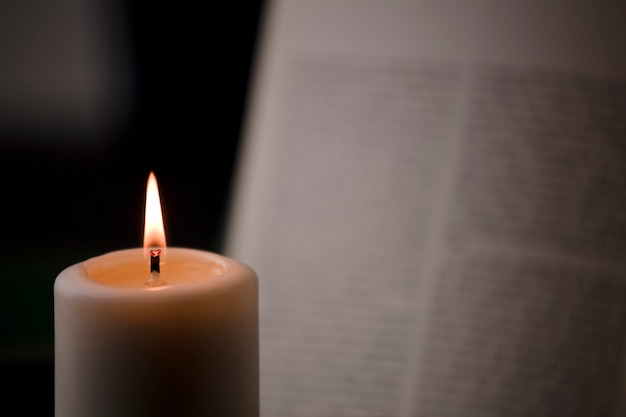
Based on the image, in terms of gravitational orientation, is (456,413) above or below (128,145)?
below

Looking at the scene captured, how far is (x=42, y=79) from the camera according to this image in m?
0.70

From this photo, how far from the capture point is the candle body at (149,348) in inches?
10.2

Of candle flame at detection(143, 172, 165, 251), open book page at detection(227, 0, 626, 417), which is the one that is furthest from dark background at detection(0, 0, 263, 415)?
candle flame at detection(143, 172, 165, 251)

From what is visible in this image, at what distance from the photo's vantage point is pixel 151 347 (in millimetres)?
258

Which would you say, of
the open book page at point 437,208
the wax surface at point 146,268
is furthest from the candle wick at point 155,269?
the open book page at point 437,208

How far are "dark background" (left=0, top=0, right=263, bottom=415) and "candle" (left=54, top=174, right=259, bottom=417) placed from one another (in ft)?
1.32

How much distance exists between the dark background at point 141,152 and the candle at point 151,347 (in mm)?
403

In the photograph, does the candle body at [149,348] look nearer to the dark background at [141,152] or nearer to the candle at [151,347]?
the candle at [151,347]

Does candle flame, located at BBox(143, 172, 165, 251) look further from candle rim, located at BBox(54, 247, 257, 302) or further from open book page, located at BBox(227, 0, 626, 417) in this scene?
open book page, located at BBox(227, 0, 626, 417)

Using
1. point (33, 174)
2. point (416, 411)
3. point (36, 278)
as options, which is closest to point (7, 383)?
point (36, 278)

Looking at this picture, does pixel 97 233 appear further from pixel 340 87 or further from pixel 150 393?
pixel 150 393

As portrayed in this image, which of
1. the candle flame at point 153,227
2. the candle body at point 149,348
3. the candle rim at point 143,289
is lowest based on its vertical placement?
the candle body at point 149,348

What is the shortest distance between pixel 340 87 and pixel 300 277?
0.20 m

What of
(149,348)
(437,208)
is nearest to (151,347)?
(149,348)
